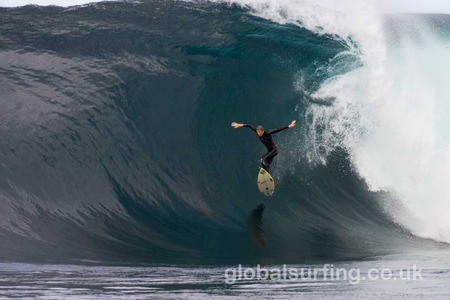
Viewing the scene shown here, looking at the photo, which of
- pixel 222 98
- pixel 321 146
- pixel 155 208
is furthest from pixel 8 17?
pixel 321 146

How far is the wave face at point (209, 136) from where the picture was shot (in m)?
9.08

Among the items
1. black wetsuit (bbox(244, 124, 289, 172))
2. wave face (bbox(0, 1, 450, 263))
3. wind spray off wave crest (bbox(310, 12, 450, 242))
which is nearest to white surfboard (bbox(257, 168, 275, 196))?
black wetsuit (bbox(244, 124, 289, 172))

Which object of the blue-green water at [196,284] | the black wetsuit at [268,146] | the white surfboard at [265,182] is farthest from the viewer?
the white surfboard at [265,182]

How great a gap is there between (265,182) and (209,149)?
1.89 metres

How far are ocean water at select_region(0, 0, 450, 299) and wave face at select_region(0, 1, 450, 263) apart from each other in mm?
37

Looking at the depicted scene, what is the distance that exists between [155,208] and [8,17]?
7279mm

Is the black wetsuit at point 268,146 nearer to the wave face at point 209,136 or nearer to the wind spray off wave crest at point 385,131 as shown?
the wave face at point 209,136

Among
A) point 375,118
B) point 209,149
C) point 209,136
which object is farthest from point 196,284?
point 375,118

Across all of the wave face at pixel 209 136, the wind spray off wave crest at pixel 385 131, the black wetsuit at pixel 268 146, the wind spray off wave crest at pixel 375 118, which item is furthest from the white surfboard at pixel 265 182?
the wind spray off wave crest at pixel 385 131

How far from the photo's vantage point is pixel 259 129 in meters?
9.61

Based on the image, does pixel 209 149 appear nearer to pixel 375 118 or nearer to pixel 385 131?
pixel 375 118

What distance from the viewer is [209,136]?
11812mm

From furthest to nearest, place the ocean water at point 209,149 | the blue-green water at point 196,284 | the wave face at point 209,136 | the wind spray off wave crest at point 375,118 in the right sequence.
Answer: the wind spray off wave crest at point 375,118 < the wave face at point 209,136 < the ocean water at point 209,149 < the blue-green water at point 196,284

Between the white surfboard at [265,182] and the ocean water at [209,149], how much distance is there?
475 millimetres
